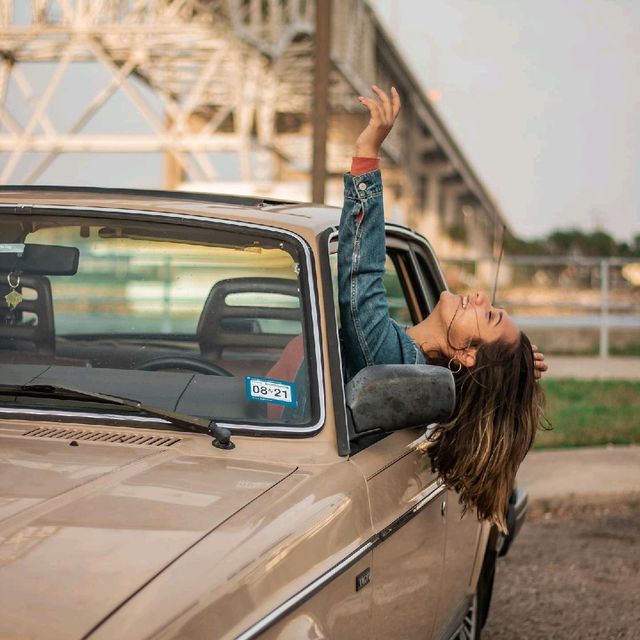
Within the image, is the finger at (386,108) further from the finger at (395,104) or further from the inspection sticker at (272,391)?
the inspection sticker at (272,391)

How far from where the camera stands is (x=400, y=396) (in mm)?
2820

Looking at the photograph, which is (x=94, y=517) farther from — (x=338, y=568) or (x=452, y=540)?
(x=452, y=540)

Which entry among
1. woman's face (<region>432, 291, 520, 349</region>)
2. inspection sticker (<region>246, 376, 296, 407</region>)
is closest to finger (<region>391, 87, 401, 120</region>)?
woman's face (<region>432, 291, 520, 349</region>)

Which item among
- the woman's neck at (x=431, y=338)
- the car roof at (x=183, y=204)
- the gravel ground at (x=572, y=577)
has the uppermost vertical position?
the car roof at (x=183, y=204)

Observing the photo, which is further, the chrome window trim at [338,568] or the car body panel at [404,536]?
the car body panel at [404,536]

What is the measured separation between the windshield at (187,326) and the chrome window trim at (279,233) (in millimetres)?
19

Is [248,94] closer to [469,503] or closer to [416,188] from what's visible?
[416,188]

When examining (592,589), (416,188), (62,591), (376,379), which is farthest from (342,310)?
(416,188)

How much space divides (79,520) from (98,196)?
1437 millimetres

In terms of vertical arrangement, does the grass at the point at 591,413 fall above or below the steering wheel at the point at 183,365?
below

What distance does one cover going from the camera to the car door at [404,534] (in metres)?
2.88

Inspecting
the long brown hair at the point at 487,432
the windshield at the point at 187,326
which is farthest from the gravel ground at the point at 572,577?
the windshield at the point at 187,326

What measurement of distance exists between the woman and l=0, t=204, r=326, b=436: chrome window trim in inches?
5.2

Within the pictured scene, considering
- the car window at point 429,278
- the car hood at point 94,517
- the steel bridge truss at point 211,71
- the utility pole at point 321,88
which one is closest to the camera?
the car hood at point 94,517
